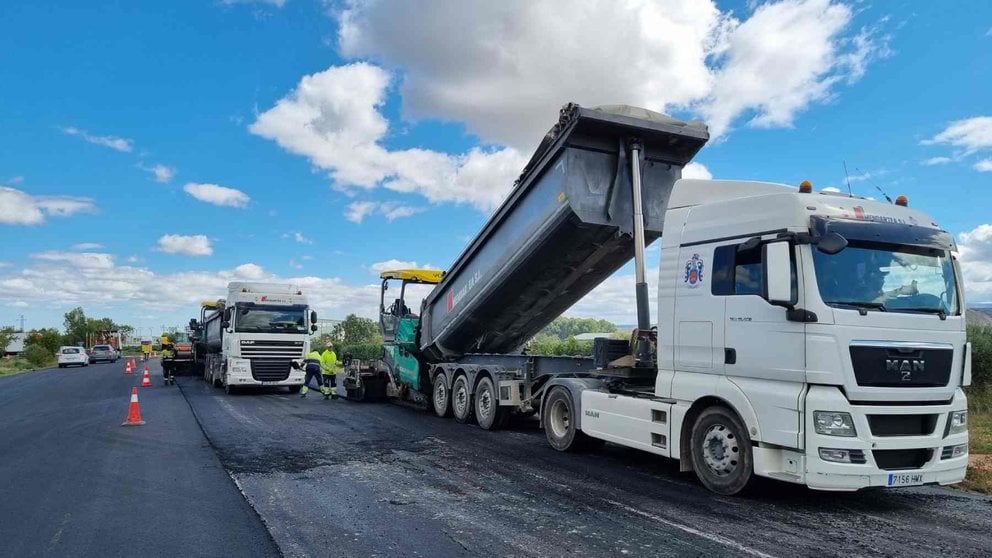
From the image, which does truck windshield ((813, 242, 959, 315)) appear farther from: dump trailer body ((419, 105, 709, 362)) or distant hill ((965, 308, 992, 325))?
dump trailer body ((419, 105, 709, 362))

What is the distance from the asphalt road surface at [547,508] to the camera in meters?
4.95

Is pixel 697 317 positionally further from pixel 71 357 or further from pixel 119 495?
pixel 71 357

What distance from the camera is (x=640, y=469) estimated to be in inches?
310

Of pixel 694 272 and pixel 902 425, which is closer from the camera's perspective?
pixel 902 425

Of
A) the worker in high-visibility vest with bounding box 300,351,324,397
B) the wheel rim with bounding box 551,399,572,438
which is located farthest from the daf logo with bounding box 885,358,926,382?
the worker in high-visibility vest with bounding box 300,351,324,397

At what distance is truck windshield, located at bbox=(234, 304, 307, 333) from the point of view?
60.0ft

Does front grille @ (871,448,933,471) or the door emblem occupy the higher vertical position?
the door emblem

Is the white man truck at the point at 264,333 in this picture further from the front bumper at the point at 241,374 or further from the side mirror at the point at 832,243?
the side mirror at the point at 832,243

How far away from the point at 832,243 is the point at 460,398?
7752mm

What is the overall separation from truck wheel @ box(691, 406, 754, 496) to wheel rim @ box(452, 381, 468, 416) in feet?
18.8

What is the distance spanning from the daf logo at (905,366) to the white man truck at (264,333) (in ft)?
51.2

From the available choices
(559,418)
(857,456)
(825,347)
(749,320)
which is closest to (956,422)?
(857,456)

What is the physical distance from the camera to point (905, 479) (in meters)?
5.79

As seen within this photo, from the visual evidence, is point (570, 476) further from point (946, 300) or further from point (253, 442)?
point (253, 442)
